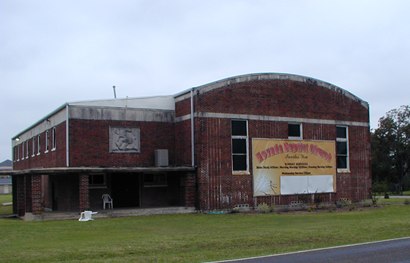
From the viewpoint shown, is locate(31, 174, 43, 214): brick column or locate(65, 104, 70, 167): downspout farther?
locate(65, 104, 70, 167): downspout

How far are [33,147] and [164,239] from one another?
77.6ft

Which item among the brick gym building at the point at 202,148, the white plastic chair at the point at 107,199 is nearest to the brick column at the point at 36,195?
the brick gym building at the point at 202,148

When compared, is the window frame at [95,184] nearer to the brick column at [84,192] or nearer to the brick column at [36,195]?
the brick column at [84,192]

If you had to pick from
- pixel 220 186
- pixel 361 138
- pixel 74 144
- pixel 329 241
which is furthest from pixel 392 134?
pixel 329 241

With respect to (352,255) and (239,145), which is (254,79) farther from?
(352,255)

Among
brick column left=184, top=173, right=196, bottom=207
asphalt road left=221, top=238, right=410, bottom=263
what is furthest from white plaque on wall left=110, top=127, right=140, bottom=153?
asphalt road left=221, top=238, right=410, bottom=263

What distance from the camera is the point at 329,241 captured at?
13945 mm

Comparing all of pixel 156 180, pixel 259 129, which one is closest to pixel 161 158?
pixel 156 180

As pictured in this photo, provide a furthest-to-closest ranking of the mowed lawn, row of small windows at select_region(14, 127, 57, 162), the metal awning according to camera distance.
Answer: row of small windows at select_region(14, 127, 57, 162)
the metal awning
the mowed lawn

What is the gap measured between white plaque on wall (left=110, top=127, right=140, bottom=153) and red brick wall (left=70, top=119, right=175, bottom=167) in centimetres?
21

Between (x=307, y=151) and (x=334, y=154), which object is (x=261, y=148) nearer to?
(x=307, y=151)

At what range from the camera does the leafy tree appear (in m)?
59.7

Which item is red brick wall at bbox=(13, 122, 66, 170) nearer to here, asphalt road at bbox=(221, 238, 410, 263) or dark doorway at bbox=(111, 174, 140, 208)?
dark doorway at bbox=(111, 174, 140, 208)

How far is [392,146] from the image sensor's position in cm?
6016
